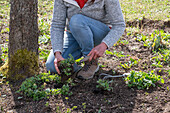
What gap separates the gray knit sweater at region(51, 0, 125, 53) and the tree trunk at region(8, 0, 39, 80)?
0.30 m

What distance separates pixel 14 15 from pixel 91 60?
1147mm

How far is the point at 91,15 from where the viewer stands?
10.5 ft

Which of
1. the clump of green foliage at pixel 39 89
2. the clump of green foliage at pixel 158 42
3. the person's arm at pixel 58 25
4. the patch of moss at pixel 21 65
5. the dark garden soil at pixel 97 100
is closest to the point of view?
the dark garden soil at pixel 97 100

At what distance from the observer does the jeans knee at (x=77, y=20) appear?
304 centimetres

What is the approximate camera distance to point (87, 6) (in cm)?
307

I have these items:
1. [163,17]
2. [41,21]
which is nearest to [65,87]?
[41,21]

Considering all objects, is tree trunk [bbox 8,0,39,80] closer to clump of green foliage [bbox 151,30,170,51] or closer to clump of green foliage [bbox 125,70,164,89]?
clump of green foliage [bbox 125,70,164,89]

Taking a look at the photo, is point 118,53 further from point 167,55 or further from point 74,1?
point 74,1

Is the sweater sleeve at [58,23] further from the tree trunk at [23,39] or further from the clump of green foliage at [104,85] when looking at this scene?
the clump of green foliage at [104,85]

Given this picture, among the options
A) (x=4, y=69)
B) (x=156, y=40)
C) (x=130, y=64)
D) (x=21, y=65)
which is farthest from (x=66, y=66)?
(x=156, y=40)

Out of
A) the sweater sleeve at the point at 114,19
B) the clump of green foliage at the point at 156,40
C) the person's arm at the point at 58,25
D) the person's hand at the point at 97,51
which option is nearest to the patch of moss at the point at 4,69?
the person's arm at the point at 58,25

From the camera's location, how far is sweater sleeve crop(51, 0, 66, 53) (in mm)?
3041

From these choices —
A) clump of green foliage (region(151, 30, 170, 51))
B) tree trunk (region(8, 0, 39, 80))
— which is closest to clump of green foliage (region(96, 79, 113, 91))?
tree trunk (region(8, 0, 39, 80))

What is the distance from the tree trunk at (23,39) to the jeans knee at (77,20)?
0.50 meters
